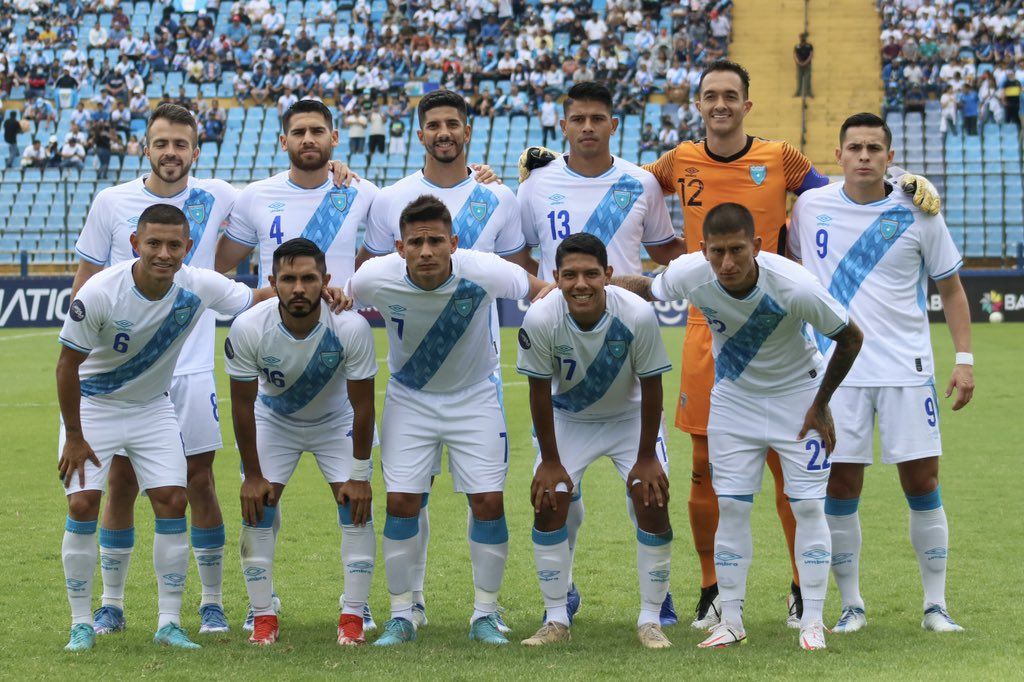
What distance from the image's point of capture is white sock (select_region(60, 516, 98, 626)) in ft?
19.2

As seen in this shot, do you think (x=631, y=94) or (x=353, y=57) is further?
(x=353, y=57)

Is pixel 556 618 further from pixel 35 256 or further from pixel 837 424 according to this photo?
pixel 35 256

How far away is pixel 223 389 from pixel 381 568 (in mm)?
9330

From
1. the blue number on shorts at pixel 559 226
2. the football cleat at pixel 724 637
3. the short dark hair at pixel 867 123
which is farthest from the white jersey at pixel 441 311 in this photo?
the short dark hair at pixel 867 123

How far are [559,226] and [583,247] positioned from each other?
1.00 m

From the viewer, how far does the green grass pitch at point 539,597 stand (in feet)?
17.4

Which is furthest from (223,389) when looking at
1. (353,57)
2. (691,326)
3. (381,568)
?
(353,57)

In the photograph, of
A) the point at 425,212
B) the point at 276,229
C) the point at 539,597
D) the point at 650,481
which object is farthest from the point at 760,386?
the point at 276,229

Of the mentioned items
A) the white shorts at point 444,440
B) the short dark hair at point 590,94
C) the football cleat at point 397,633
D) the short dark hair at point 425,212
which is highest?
the short dark hair at point 590,94

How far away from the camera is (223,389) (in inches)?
650

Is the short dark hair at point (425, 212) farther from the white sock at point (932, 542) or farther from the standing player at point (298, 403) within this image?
the white sock at point (932, 542)

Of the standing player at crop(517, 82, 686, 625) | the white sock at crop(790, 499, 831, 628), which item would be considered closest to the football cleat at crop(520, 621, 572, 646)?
the standing player at crop(517, 82, 686, 625)

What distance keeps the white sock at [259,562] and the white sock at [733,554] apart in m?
2.12

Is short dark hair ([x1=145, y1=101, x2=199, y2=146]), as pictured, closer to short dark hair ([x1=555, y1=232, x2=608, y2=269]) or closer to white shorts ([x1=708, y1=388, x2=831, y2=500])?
short dark hair ([x1=555, y1=232, x2=608, y2=269])
